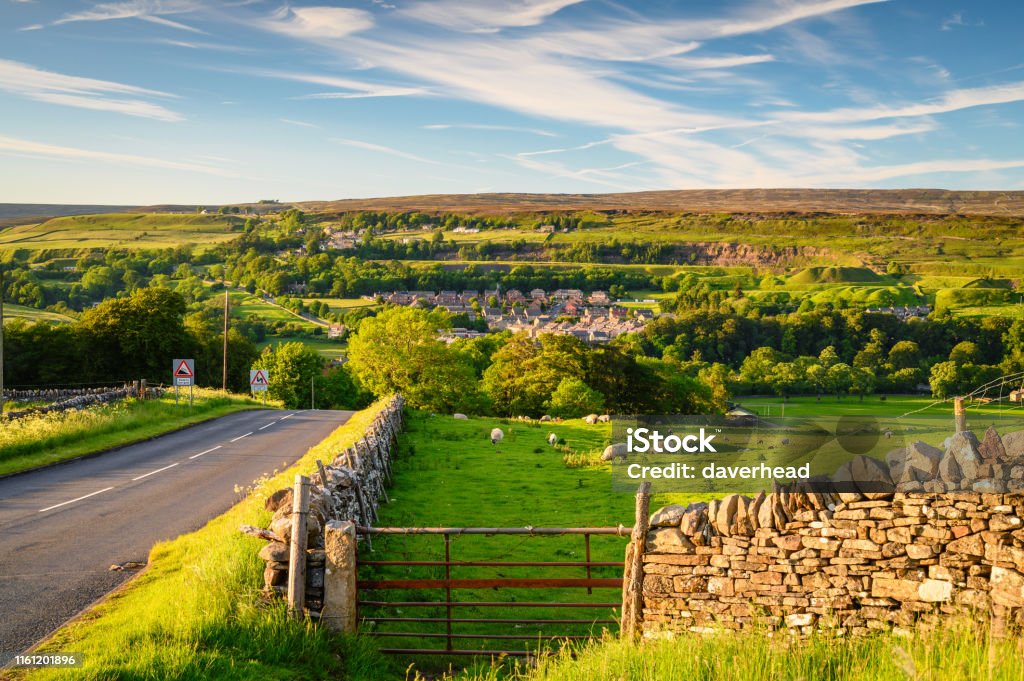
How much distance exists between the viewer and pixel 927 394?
73.3 metres

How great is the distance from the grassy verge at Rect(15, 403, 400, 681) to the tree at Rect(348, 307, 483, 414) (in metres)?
49.4

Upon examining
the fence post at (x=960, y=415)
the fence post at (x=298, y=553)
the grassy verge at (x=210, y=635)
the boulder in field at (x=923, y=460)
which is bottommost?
the grassy verge at (x=210, y=635)

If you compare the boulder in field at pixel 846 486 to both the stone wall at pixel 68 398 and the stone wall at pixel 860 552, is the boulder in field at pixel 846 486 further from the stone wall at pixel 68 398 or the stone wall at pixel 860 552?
the stone wall at pixel 68 398

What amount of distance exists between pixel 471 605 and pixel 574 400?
186 ft

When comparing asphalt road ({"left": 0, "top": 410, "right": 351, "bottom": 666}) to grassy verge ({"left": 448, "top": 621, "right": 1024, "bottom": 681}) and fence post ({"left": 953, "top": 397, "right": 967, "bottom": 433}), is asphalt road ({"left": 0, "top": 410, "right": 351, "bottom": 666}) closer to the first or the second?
grassy verge ({"left": 448, "top": 621, "right": 1024, "bottom": 681})

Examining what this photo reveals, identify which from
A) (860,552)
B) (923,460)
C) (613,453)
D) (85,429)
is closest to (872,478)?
(923,460)

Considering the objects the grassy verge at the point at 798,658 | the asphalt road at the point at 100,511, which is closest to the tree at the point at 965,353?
the asphalt road at the point at 100,511

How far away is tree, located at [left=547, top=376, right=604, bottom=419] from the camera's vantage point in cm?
6606

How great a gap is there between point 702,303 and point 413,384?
4466 inches

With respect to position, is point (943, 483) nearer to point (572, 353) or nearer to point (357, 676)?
point (357, 676)

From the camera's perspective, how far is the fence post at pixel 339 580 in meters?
9.29

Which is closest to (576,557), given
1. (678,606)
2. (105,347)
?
A: (678,606)

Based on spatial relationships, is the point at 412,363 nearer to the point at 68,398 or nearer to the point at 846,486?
the point at 68,398

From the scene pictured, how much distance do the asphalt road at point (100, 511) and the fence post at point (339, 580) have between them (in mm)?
3045
